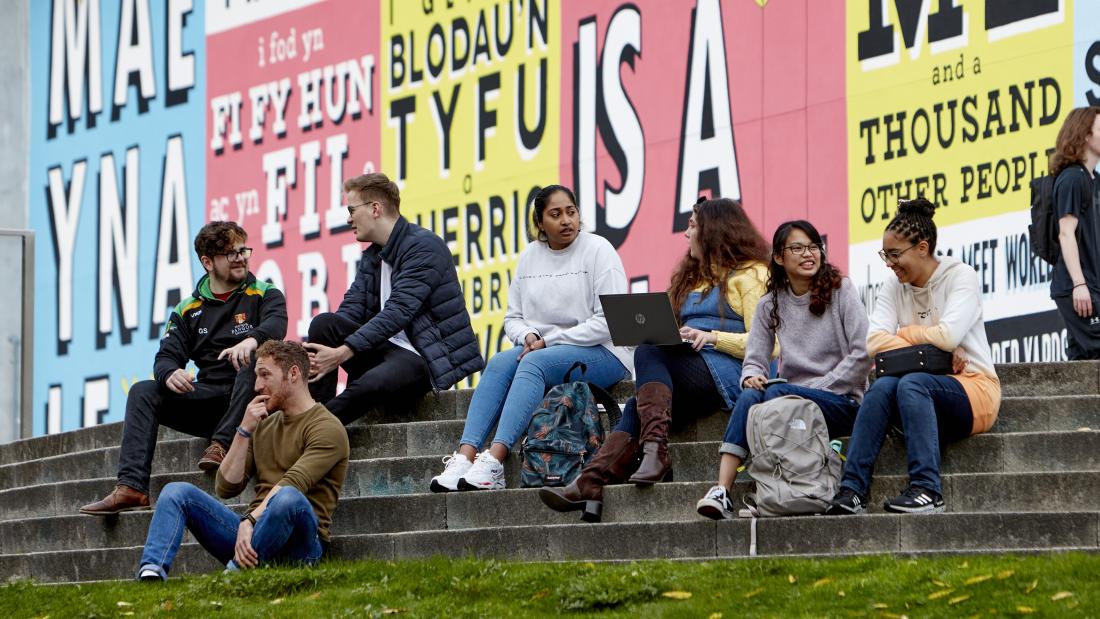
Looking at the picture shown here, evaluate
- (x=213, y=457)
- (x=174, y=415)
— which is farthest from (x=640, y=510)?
(x=174, y=415)

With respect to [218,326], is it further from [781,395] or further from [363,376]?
[781,395]

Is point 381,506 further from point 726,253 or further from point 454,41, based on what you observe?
point 454,41

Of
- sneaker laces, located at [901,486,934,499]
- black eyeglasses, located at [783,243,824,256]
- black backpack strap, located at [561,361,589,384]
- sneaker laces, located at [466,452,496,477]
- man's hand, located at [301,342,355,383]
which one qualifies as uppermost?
black eyeglasses, located at [783,243,824,256]

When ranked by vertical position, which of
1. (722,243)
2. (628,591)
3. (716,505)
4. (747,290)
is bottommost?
(628,591)

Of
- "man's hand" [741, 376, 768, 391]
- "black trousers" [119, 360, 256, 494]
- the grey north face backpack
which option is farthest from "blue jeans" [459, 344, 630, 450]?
the grey north face backpack

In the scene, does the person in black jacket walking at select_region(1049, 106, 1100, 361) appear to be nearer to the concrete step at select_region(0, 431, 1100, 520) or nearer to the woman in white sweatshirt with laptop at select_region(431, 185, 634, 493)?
the concrete step at select_region(0, 431, 1100, 520)

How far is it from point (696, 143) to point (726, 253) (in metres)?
4.70

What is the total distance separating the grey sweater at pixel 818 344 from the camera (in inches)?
355

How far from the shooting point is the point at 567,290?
33.5 feet

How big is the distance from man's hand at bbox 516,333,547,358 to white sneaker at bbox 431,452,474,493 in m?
0.64

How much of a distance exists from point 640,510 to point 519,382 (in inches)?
40.5

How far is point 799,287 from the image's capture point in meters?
9.27

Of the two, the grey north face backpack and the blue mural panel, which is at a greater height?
the blue mural panel

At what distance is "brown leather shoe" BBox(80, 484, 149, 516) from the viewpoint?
10.4 m
